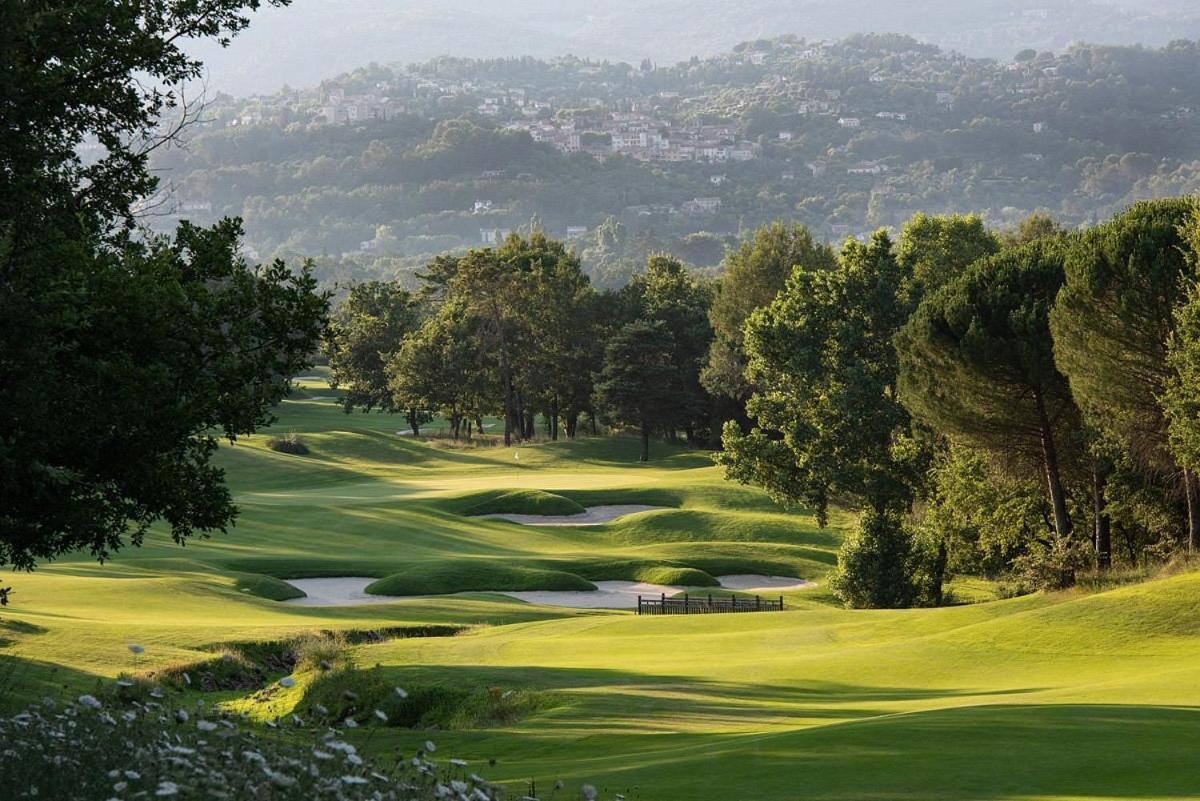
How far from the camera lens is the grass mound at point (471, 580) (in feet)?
142

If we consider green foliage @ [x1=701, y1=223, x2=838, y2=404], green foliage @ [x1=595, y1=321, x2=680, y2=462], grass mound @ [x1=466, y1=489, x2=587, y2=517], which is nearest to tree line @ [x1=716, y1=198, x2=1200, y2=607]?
grass mound @ [x1=466, y1=489, x2=587, y2=517]

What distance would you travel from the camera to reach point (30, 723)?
10031 mm

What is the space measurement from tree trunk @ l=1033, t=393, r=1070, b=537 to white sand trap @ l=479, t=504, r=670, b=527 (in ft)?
80.4

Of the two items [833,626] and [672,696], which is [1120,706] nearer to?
[672,696]

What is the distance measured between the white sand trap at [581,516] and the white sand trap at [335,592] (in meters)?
18.0

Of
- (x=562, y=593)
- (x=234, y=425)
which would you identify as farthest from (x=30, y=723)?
(x=562, y=593)

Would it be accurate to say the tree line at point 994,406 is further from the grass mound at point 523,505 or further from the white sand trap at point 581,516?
the grass mound at point 523,505

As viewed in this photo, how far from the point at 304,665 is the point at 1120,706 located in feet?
43.9

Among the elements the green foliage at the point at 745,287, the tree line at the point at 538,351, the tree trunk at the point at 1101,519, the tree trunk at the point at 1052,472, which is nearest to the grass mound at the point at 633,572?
the tree trunk at the point at 1052,472

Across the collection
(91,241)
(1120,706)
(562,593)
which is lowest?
(562,593)

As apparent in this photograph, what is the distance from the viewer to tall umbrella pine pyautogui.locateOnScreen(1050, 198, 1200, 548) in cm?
3866

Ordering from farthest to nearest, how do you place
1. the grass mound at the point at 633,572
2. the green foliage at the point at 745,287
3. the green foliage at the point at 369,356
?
the green foliage at the point at 369,356, the green foliage at the point at 745,287, the grass mound at the point at 633,572

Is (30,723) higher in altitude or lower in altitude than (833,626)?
higher

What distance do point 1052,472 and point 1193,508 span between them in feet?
13.1
